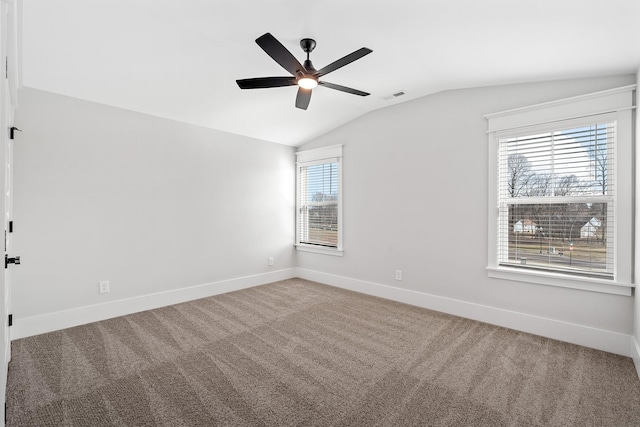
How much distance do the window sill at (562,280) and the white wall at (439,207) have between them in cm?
6

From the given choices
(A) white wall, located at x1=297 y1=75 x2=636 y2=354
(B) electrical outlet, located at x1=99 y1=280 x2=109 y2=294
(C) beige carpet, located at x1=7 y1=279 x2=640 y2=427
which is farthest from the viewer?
(B) electrical outlet, located at x1=99 y1=280 x2=109 y2=294

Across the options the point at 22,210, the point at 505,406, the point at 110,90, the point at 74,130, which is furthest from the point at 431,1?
the point at 22,210

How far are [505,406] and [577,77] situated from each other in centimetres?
288

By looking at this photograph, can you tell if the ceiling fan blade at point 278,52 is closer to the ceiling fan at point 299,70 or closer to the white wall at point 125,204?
the ceiling fan at point 299,70

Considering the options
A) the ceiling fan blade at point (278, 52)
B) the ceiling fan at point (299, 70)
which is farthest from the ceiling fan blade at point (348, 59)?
the ceiling fan blade at point (278, 52)

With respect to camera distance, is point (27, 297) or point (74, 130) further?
point (74, 130)

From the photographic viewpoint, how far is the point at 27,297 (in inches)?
114

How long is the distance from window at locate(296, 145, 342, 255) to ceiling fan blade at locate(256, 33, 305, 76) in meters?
2.40

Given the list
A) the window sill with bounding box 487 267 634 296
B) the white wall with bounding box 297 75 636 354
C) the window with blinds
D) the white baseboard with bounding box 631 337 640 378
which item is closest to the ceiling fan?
the white wall with bounding box 297 75 636 354

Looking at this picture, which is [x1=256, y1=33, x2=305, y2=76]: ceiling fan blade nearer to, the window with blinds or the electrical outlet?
the window with blinds

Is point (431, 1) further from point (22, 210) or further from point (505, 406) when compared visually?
point (22, 210)

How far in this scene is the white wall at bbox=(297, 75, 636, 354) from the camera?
288 centimetres

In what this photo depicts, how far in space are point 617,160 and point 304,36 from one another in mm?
2847

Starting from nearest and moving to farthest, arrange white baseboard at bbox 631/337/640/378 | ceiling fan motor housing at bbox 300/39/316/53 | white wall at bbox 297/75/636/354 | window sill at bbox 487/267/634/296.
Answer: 1. white baseboard at bbox 631/337/640/378
2. ceiling fan motor housing at bbox 300/39/316/53
3. window sill at bbox 487/267/634/296
4. white wall at bbox 297/75/636/354
